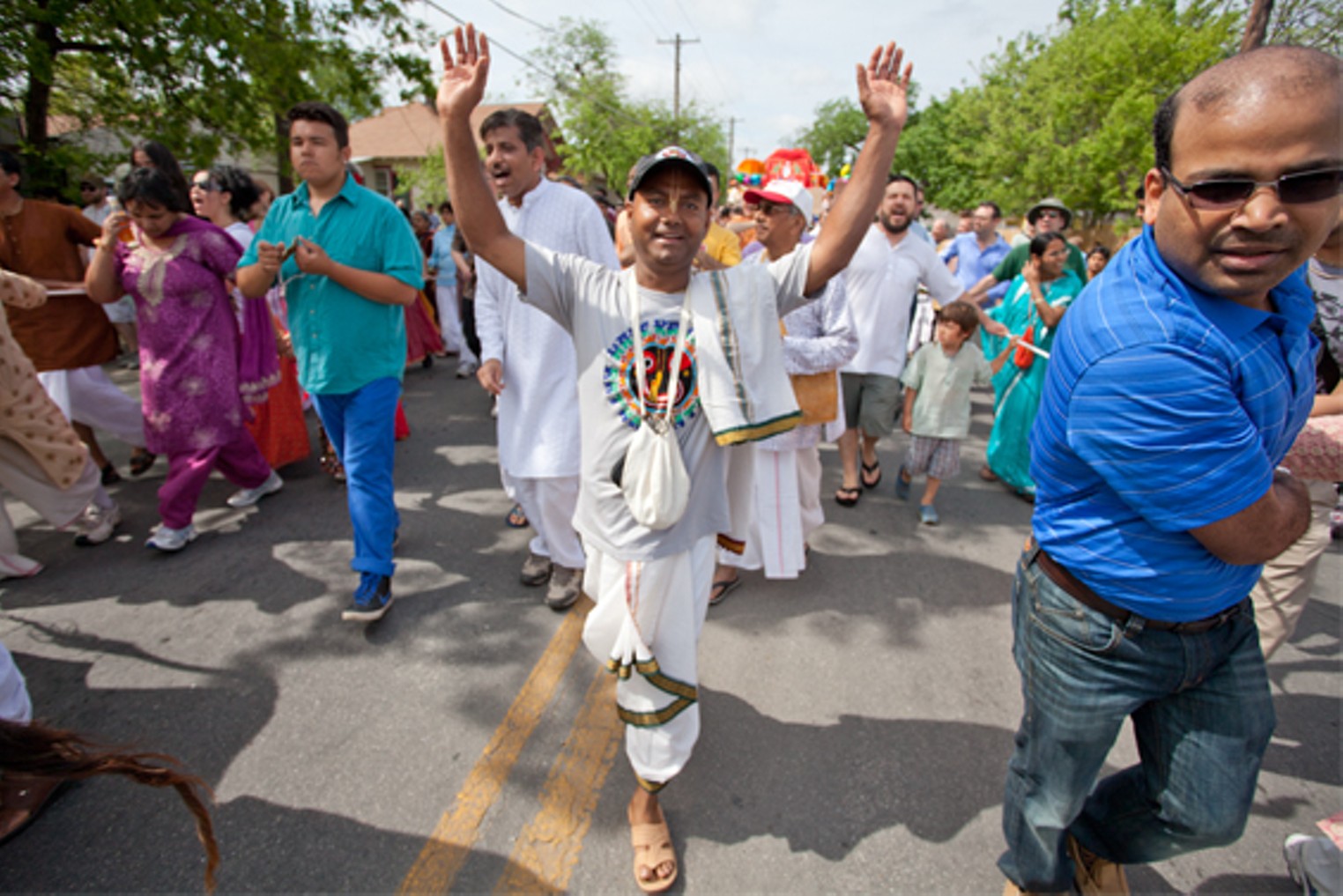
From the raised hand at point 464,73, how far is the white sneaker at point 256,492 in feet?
12.3

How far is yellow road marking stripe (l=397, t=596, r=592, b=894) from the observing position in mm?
1986

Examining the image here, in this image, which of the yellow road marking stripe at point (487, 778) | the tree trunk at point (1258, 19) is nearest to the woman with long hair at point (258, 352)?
the yellow road marking stripe at point (487, 778)

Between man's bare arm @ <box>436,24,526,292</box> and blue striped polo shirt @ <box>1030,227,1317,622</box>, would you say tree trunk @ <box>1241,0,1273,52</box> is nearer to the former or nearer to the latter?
blue striped polo shirt @ <box>1030,227,1317,622</box>

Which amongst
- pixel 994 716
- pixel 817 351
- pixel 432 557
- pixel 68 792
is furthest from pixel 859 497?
pixel 68 792

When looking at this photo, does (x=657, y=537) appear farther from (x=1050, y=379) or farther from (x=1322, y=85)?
(x=1322, y=85)

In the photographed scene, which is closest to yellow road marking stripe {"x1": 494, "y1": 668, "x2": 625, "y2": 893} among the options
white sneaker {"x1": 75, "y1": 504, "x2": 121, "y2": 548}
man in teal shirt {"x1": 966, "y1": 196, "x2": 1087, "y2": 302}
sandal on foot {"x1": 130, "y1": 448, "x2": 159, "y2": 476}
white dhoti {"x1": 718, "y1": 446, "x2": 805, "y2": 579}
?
white dhoti {"x1": 718, "y1": 446, "x2": 805, "y2": 579}

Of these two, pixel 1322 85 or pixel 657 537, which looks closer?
pixel 1322 85

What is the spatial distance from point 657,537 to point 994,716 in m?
1.76

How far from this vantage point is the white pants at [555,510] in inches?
132

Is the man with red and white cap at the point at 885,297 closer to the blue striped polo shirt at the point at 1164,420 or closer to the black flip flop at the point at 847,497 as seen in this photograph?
the black flip flop at the point at 847,497

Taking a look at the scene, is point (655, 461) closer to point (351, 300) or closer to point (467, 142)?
point (467, 142)

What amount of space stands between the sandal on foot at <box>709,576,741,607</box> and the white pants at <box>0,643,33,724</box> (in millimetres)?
2620

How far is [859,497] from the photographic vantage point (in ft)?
16.2

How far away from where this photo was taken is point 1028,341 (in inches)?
202
